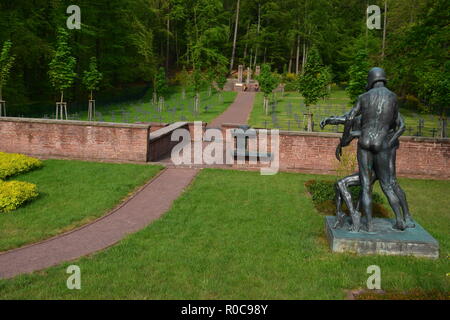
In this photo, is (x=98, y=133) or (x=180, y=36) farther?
(x=180, y=36)

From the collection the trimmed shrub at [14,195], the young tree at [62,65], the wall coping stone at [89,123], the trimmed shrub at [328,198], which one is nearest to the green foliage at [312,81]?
the wall coping stone at [89,123]

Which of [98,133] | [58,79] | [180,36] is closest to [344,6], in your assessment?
[180,36]

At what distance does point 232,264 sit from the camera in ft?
22.7

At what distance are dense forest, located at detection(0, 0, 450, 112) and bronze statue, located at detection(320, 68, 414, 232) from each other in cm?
1431

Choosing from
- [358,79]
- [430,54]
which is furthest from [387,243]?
[358,79]

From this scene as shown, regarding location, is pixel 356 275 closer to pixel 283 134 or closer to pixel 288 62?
pixel 283 134

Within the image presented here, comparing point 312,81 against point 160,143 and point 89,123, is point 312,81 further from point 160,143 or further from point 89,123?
point 89,123

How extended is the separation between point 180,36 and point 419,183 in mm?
60806

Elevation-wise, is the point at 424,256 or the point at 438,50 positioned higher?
the point at 438,50

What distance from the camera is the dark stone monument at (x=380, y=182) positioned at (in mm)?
7406

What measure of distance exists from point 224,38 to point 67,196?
59.5 m

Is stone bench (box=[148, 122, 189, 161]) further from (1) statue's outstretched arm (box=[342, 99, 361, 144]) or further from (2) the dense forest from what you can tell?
(2) the dense forest

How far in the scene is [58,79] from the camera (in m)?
24.0

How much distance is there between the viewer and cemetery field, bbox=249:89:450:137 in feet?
87.4
